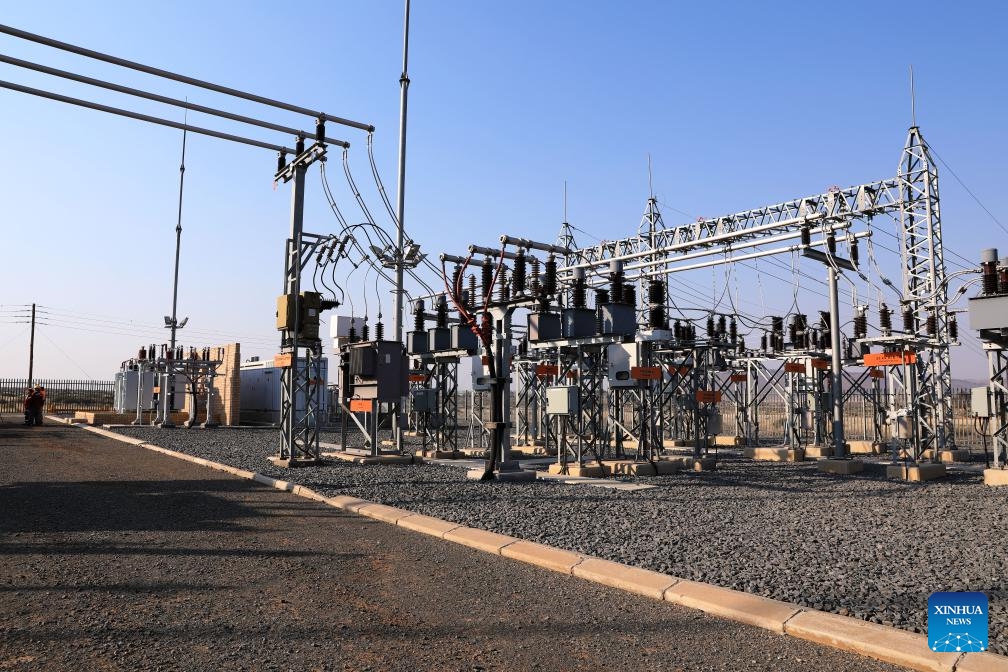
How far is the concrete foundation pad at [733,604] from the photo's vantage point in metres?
4.80

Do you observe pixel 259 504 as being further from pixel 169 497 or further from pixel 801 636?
pixel 801 636

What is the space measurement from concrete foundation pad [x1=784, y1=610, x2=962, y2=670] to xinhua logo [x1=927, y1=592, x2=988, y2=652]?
60 millimetres

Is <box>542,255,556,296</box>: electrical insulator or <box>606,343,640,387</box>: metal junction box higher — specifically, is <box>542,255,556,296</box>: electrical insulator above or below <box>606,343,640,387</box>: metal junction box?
above

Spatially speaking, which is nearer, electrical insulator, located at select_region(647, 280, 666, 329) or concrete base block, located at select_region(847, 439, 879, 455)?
electrical insulator, located at select_region(647, 280, 666, 329)

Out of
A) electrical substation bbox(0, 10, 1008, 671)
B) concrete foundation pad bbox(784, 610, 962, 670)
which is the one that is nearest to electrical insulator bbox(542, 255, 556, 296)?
electrical substation bbox(0, 10, 1008, 671)

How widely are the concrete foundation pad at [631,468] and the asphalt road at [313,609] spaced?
8025 millimetres

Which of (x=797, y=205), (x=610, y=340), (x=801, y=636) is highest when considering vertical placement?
(x=797, y=205)

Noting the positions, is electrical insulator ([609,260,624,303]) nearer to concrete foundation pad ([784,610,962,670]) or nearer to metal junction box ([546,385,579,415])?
metal junction box ([546,385,579,415])

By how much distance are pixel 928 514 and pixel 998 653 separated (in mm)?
6296

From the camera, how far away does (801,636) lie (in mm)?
4598

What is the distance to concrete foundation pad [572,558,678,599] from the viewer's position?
559cm

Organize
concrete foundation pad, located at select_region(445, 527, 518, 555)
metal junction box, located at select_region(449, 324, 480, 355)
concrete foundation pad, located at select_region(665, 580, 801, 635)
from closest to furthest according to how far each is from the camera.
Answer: concrete foundation pad, located at select_region(665, 580, 801, 635)
concrete foundation pad, located at select_region(445, 527, 518, 555)
metal junction box, located at select_region(449, 324, 480, 355)

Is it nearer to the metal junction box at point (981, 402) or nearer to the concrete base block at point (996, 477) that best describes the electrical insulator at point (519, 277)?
the metal junction box at point (981, 402)

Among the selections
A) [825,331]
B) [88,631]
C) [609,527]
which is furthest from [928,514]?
[825,331]
